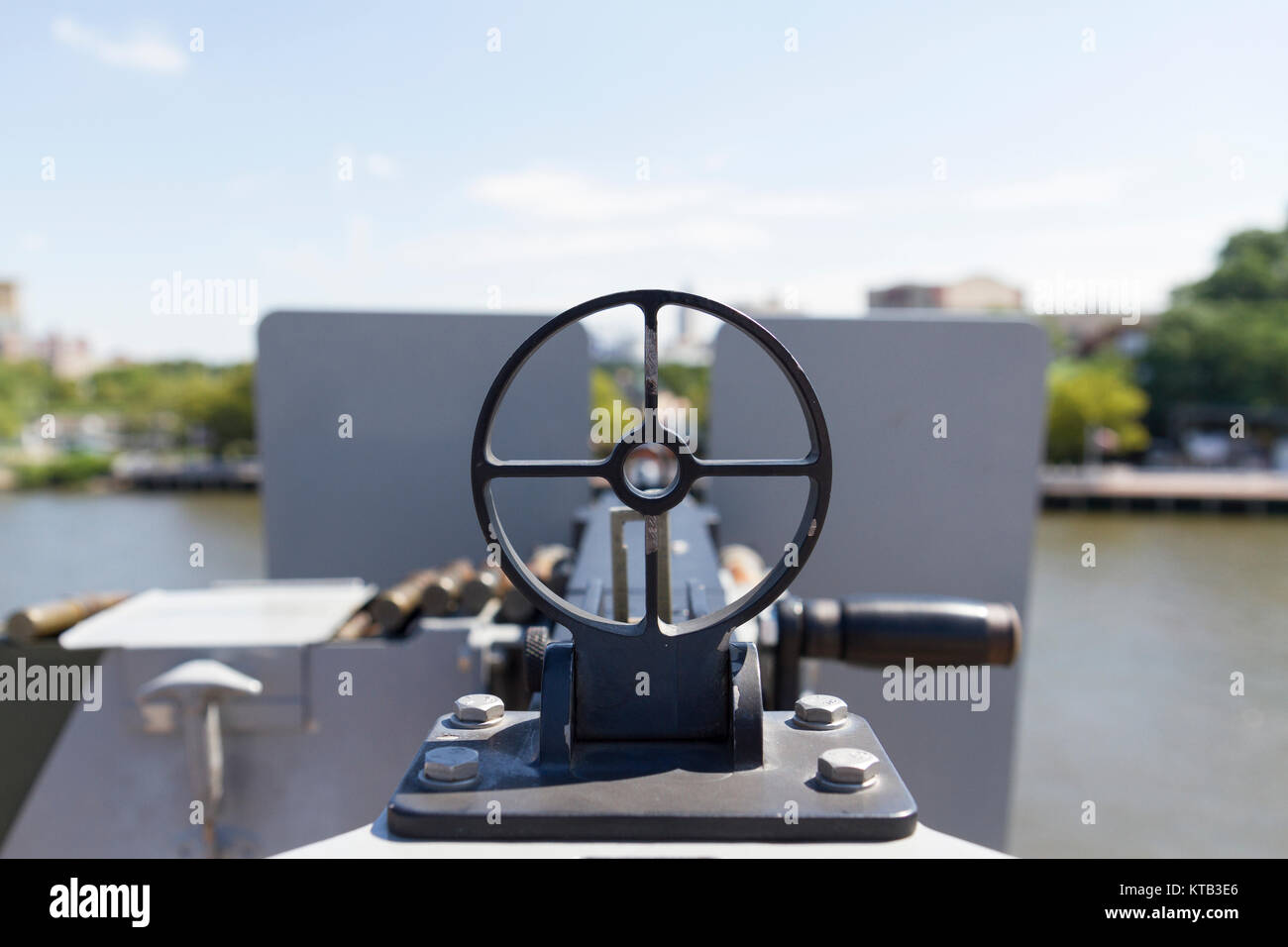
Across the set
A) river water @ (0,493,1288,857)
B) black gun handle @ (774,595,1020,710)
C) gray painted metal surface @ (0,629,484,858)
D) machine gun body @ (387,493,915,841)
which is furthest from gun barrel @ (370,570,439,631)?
Result: river water @ (0,493,1288,857)

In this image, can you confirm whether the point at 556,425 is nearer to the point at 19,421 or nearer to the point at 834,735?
the point at 834,735

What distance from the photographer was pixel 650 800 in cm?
108

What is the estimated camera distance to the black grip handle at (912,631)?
1.79 metres

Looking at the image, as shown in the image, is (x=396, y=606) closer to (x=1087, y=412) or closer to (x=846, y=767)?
(x=846, y=767)

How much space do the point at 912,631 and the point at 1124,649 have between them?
20.3 m

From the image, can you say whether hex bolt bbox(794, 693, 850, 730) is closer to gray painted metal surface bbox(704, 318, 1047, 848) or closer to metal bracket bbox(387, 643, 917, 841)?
metal bracket bbox(387, 643, 917, 841)

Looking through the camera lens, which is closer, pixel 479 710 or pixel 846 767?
pixel 846 767

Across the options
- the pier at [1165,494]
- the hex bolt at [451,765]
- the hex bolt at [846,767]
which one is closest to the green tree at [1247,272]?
the pier at [1165,494]

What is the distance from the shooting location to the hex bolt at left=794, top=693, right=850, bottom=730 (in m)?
1.29

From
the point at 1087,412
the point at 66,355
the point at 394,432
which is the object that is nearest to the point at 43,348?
the point at 66,355

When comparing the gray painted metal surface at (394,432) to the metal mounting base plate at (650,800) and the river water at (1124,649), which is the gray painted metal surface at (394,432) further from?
the metal mounting base plate at (650,800)
